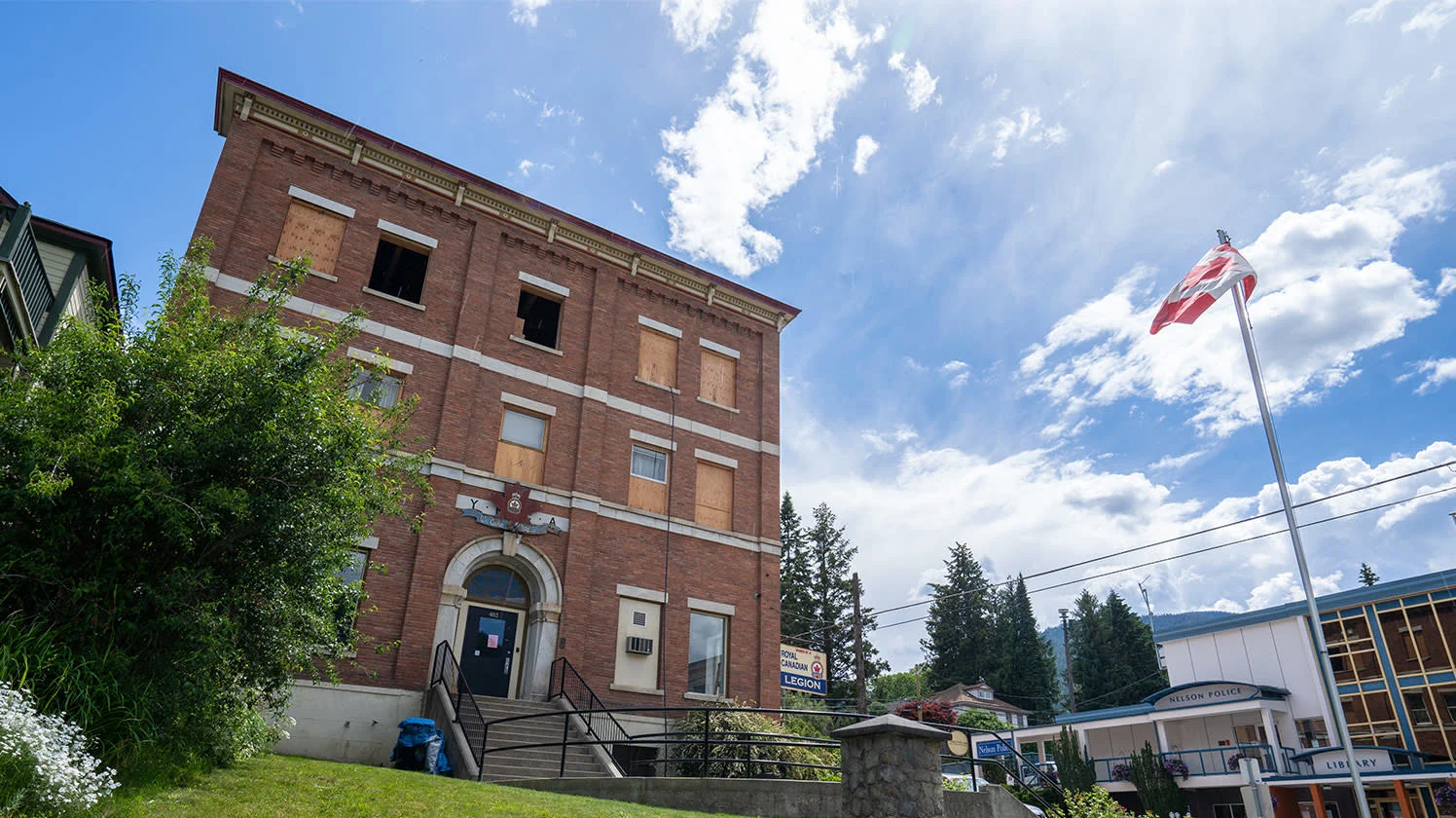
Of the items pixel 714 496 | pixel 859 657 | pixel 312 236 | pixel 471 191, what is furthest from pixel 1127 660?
pixel 312 236

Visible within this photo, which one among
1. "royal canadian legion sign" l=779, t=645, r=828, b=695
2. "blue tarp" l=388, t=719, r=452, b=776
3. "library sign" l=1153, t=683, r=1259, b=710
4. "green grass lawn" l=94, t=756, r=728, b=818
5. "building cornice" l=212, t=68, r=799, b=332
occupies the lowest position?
"green grass lawn" l=94, t=756, r=728, b=818

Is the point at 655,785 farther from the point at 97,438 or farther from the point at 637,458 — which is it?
the point at 637,458

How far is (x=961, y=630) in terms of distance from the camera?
69125 mm

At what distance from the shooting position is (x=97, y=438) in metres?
8.48

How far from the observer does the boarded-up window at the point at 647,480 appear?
21.8m

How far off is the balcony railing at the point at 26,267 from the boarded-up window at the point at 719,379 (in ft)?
48.9

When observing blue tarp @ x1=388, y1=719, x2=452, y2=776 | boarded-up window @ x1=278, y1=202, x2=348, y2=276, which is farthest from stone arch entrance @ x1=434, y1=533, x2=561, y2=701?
boarded-up window @ x1=278, y1=202, x2=348, y2=276

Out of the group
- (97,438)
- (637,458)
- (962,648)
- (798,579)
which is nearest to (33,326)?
(97,438)

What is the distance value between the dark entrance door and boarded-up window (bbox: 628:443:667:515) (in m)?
4.51

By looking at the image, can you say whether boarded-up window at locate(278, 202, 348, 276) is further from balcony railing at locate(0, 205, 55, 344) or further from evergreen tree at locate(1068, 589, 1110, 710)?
evergreen tree at locate(1068, 589, 1110, 710)

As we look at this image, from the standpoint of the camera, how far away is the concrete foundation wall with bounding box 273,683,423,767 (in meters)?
15.3

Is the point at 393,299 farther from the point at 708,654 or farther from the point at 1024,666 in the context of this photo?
the point at 1024,666

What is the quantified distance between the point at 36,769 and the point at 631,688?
14299 mm

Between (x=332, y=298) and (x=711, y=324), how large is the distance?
1054cm
